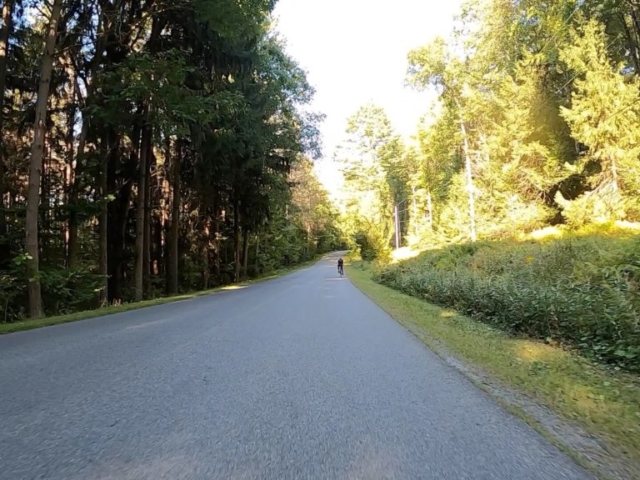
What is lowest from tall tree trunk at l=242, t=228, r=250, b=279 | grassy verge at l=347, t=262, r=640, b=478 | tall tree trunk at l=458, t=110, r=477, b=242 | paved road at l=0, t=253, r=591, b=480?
grassy verge at l=347, t=262, r=640, b=478

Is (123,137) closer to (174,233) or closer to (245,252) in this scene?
(174,233)

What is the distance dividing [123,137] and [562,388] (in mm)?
19228

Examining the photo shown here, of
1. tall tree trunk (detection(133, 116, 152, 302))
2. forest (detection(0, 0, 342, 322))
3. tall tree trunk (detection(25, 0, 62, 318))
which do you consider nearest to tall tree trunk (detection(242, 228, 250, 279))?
forest (detection(0, 0, 342, 322))

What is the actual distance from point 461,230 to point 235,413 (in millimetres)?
34991

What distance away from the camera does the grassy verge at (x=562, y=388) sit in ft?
12.1

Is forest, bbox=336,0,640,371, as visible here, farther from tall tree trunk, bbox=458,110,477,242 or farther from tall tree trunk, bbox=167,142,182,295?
tall tree trunk, bbox=167,142,182,295

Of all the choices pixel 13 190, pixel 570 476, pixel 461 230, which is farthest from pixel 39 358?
pixel 461 230

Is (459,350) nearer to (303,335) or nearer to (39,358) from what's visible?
(303,335)

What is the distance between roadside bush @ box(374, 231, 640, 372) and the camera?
7.36 meters

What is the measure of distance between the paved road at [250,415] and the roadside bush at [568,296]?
8.61ft

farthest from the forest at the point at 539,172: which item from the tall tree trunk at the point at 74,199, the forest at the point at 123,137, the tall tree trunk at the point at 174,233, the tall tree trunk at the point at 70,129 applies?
the tall tree trunk at the point at 70,129

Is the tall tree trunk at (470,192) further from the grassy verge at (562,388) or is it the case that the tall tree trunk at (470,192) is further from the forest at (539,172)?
the grassy verge at (562,388)

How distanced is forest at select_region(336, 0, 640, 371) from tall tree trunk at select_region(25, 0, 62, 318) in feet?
38.7

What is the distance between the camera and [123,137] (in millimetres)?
20109
